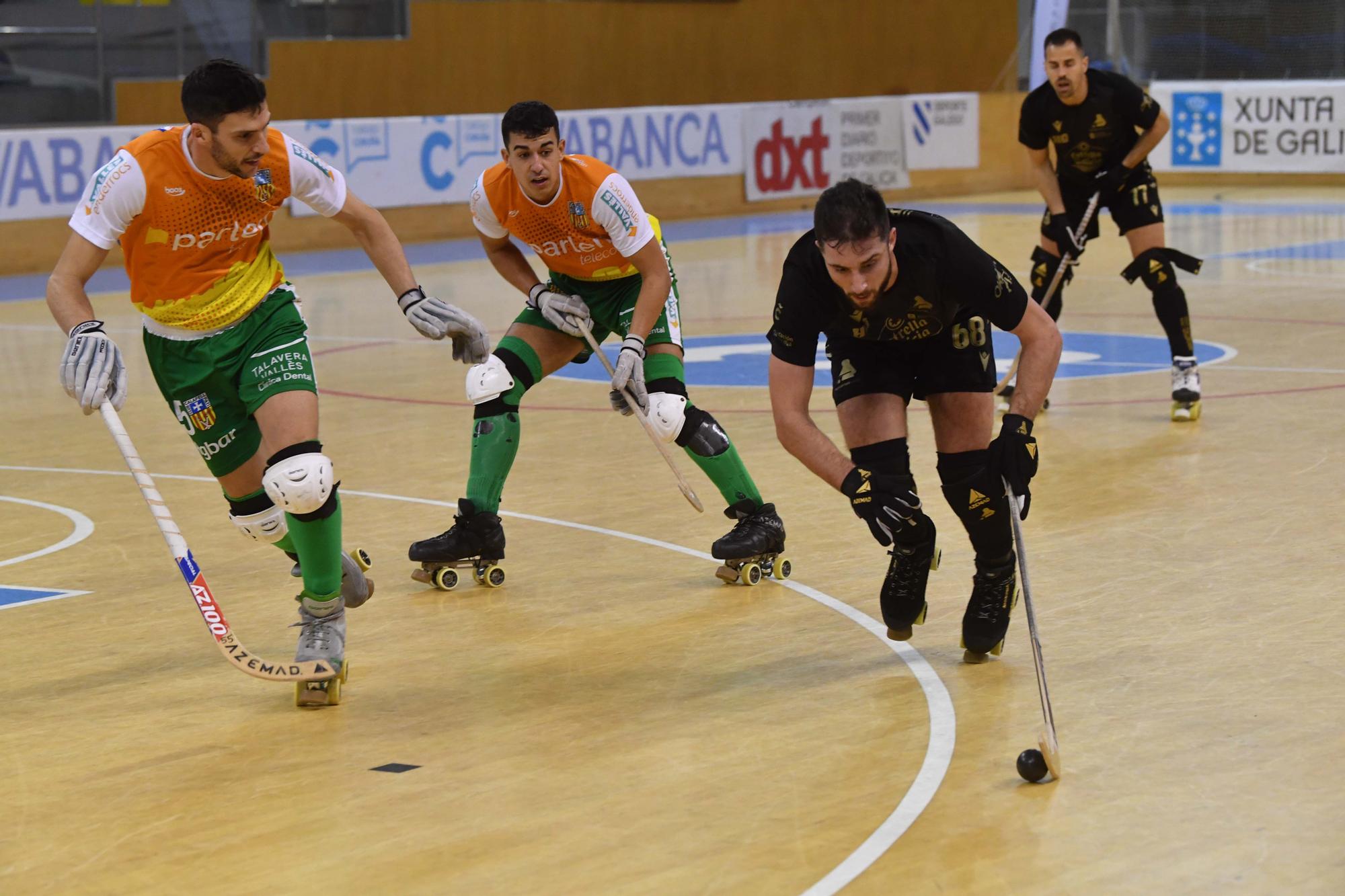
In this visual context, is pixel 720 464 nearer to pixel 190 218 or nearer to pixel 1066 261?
pixel 190 218

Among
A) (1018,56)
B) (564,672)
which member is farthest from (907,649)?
(1018,56)

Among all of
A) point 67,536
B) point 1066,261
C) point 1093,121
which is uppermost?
point 1093,121

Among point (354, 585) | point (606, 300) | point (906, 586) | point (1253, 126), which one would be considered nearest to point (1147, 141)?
point (606, 300)

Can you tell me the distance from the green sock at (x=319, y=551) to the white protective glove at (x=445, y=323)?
0.61 meters

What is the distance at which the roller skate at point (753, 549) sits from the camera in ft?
21.8

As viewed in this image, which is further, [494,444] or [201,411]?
[494,444]

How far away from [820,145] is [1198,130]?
6.18 meters

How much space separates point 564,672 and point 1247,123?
2353 centimetres

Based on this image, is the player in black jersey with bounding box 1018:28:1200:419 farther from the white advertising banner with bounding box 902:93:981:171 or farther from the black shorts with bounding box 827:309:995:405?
the white advertising banner with bounding box 902:93:981:171

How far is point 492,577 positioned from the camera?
6797 millimetres

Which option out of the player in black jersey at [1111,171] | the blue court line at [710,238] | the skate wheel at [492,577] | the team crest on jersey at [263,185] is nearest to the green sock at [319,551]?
the team crest on jersey at [263,185]

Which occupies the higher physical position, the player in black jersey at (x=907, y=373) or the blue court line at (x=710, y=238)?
the player in black jersey at (x=907, y=373)

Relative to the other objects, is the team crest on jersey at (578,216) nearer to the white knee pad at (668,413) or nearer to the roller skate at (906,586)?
the white knee pad at (668,413)

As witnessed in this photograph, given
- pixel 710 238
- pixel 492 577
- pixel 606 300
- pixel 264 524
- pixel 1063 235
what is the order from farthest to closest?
pixel 710 238 → pixel 1063 235 → pixel 606 300 → pixel 492 577 → pixel 264 524
